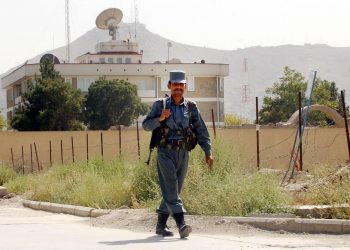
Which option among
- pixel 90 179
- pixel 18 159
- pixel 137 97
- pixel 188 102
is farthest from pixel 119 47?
pixel 188 102

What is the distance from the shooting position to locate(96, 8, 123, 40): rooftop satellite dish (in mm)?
108375

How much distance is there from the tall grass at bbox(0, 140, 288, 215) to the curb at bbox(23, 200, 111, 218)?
1.23 feet

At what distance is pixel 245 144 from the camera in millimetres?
39469

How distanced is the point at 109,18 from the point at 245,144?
237ft

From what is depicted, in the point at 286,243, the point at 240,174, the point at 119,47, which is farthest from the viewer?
the point at 119,47

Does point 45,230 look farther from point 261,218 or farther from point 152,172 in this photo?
point 152,172

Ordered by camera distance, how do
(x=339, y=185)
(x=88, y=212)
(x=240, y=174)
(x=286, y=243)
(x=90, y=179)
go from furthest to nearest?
(x=90, y=179), (x=88, y=212), (x=240, y=174), (x=339, y=185), (x=286, y=243)

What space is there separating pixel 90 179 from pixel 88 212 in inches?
117

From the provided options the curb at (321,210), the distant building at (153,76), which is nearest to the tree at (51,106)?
the distant building at (153,76)

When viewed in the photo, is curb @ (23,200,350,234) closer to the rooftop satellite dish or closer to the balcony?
the balcony

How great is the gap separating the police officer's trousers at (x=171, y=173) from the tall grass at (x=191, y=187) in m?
2.20

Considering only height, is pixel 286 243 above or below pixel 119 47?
below

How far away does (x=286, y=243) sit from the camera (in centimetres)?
1080

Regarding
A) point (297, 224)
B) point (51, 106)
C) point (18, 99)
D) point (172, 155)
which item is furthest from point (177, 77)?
point (18, 99)
